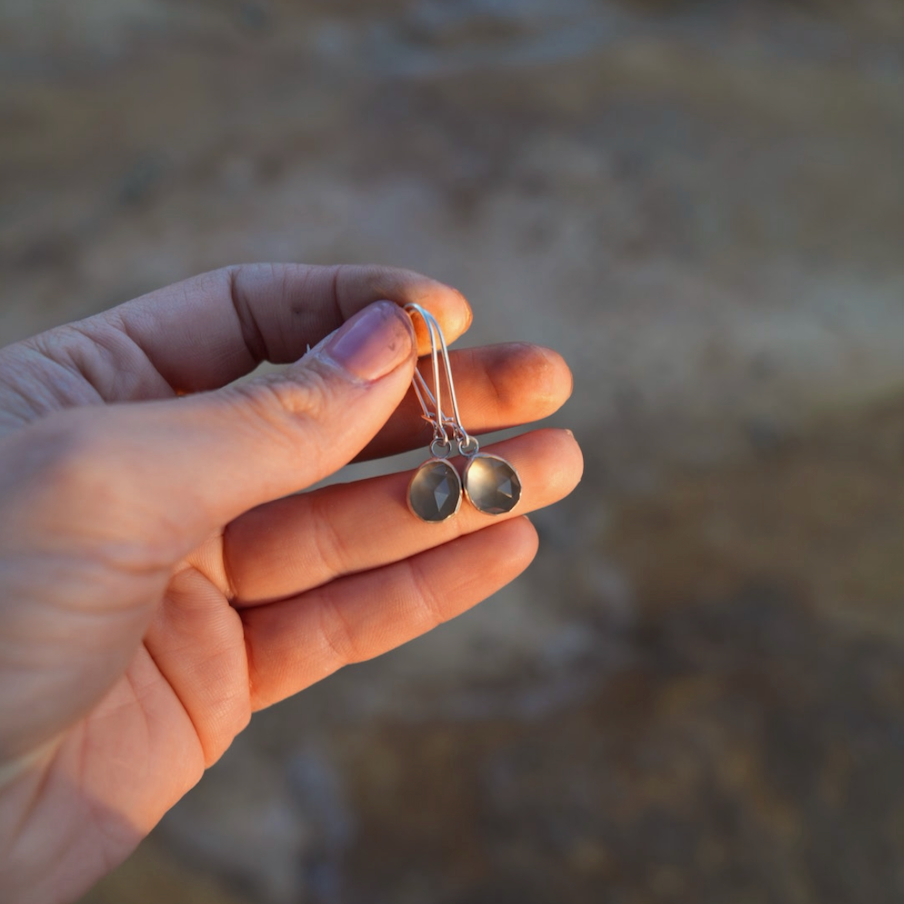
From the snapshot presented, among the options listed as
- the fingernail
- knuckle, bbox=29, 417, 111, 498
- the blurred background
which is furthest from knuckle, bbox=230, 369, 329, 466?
the blurred background

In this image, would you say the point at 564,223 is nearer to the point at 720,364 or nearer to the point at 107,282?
the point at 720,364

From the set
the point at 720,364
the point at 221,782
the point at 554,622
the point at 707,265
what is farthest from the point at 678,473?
the point at 221,782

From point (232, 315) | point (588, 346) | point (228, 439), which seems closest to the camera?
point (228, 439)

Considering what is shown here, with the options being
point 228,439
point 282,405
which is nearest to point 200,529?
point 228,439

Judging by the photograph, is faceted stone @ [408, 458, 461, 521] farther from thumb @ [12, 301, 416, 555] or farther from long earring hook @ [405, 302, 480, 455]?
thumb @ [12, 301, 416, 555]

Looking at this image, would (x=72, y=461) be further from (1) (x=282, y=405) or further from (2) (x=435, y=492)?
(2) (x=435, y=492)

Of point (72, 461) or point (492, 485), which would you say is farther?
point (492, 485)

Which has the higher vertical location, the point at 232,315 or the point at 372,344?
the point at 372,344

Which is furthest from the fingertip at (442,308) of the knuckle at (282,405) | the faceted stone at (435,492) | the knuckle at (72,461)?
the knuckle at (72,461)

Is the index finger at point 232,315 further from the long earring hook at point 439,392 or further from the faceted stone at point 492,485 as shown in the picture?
the faceted stone at point 492,485
